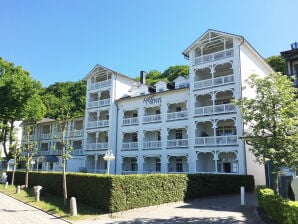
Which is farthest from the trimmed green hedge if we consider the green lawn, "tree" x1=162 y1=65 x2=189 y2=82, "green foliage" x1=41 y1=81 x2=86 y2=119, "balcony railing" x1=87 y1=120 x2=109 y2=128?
"green foliage" x1=41 y1=81 x2=86 y2=119

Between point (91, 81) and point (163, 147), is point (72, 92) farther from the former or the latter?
point (163, 147)

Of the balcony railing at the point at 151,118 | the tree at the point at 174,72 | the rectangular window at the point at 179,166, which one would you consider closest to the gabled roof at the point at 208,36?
the balcony railing at the point at 151,118

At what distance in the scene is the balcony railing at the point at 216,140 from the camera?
2897 cm

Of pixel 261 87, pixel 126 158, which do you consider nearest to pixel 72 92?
pixel 126 158

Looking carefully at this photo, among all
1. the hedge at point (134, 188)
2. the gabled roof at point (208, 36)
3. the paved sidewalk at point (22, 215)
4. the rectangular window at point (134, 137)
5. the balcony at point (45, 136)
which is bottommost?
the paved sidewalk at point (22, 215)

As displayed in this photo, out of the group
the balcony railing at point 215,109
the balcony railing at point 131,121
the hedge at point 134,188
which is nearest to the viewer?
→ the hedge at point 134,188

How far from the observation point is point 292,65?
24953 mm

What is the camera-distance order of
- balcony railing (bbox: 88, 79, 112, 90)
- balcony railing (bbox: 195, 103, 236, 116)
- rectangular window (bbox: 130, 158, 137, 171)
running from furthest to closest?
1. balcony railing (bbox: 88, 79, 112, 90)
2. rectangular window (bbox: 130, 158, 137, 171)
3. balcony railing (bbox: 195, 103, 236, 116)

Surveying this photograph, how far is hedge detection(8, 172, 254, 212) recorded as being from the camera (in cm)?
1543

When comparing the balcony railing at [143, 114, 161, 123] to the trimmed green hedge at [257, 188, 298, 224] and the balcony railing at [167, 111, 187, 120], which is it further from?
the trimmed green hedge at [257, 188, 298, 224]

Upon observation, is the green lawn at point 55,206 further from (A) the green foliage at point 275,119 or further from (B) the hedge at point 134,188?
(A) the green foliage at point 275,119

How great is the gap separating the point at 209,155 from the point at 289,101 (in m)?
19.6

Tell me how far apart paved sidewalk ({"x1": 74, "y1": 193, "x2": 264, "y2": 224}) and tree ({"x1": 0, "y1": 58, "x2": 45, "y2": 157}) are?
3342 cm

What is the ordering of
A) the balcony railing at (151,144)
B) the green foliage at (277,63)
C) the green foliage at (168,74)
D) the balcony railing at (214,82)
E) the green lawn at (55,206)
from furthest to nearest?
the green foliage at (168,74)
the green foliage at (277,63)
the balcony railing at (151,144)
the balcony railing at (214,82)
the green lawn at (55,206)
